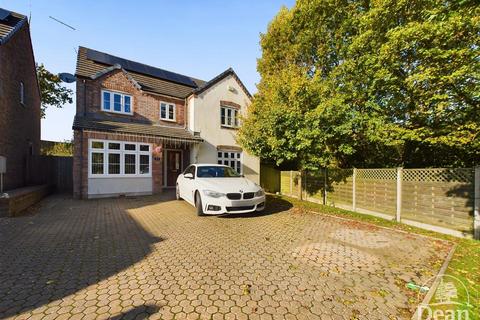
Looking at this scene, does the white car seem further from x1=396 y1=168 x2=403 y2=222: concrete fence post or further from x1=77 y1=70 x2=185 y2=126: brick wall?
x1=77 y1=70 x2=185 y2=126: brick wall

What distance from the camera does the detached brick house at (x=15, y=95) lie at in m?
10.1

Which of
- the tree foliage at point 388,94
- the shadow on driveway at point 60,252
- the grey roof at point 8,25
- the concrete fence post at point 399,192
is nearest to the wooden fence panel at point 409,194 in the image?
the concrete fence post at point 399,192

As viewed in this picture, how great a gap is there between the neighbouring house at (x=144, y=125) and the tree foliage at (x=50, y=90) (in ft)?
45.6

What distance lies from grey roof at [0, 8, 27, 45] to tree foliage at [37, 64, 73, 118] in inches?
585

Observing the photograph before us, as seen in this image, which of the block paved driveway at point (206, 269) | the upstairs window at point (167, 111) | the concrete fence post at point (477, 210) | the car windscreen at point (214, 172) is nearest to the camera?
the block paved driveway at point (206, 269)

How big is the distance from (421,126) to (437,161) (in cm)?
375

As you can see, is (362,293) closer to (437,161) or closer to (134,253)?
(134,253)

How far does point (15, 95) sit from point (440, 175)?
709 inches

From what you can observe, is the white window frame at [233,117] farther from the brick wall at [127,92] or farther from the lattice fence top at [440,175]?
the lattice fence top at [440,175]

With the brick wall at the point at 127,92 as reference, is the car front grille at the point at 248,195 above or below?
below

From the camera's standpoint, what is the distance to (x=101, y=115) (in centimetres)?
1277

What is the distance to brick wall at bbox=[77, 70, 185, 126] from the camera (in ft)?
40.8

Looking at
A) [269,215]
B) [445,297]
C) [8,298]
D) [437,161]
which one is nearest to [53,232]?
[8,298]

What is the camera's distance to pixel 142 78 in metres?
15.4
